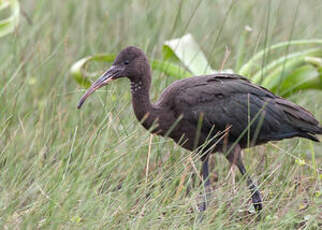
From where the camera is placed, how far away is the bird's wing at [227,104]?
14.5 feet

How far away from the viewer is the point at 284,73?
5.27m

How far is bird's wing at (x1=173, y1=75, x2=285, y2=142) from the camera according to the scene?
442 centimetres

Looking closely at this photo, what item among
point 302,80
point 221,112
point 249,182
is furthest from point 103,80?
point 302,80

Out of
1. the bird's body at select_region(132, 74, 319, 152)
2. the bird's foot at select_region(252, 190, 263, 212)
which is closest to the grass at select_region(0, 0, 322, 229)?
the bird's foot at select_region(252, 190, 263, 212)

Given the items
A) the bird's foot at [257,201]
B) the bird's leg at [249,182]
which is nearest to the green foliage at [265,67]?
the bird's leg at [249,182]

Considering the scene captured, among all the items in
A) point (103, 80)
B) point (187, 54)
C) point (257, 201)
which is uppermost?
point (103, 80)

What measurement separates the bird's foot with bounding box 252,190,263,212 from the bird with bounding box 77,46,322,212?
0.13 meters

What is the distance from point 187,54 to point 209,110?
1.00m

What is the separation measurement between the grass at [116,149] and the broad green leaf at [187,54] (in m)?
0.11

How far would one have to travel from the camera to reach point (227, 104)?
14.8 ft

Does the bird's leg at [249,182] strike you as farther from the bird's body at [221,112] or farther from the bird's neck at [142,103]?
the bird's neck at [142,103]

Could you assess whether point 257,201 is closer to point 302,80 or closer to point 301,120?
point 301,120

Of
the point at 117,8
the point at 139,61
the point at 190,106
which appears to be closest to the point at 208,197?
the point at 190,106

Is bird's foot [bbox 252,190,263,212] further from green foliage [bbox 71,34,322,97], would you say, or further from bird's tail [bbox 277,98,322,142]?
green foliage [bbox 71,34,322,97]
